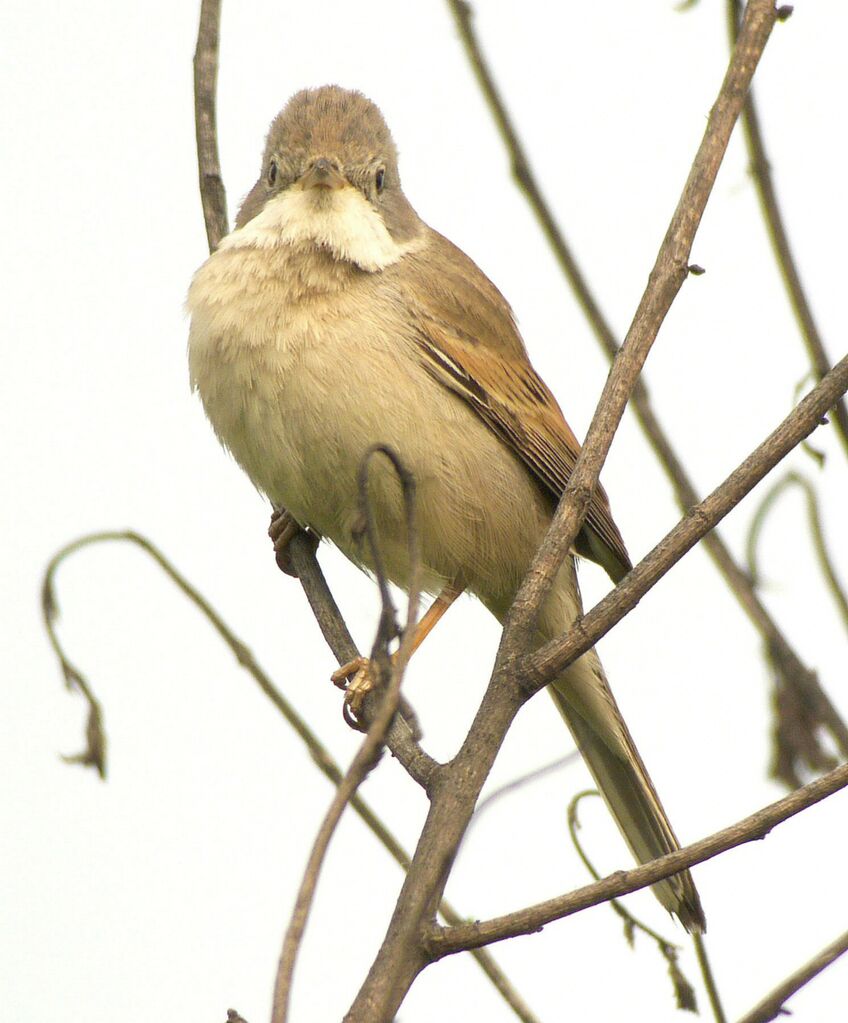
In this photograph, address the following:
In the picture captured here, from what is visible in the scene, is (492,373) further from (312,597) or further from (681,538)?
(681,538)

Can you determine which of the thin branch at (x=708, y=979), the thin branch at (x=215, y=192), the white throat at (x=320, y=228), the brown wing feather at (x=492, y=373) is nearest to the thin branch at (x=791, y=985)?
the thin branch at (x=708, y=979)

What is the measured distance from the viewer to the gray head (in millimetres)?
4676

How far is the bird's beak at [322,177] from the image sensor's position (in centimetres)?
456

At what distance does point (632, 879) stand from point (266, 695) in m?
1.80

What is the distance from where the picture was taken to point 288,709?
4023mm

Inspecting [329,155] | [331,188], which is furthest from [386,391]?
[329,155]

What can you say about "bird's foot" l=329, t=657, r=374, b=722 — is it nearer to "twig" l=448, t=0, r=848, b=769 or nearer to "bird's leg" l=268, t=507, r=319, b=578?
"bird's leg" l=268, t=507, r=319, b=578

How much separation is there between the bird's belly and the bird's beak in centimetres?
48

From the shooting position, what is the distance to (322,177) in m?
4.56

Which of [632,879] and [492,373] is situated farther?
[492,373]

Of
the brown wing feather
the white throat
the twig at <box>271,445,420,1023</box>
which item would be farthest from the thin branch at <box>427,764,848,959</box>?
the white throat

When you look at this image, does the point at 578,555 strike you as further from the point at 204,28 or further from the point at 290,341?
the point at 204,28

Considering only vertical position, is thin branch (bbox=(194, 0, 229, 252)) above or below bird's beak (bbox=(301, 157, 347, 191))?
below

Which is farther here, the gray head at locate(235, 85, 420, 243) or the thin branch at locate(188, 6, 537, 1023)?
the gray head at locate(235, 85, 420, 243)
